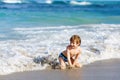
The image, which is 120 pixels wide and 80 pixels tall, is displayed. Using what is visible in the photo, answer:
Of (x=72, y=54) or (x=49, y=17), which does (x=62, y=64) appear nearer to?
(x=72, y=54)

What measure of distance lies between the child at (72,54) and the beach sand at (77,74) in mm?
157

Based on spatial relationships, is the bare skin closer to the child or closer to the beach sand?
the child

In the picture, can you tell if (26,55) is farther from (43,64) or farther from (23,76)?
(23,76)

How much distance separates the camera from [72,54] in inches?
319

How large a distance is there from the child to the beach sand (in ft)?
0.52

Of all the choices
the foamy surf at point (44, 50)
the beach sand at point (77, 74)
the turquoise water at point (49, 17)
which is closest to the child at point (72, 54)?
the beach sand at point (77, 74)

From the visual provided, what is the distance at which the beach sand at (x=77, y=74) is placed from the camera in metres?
7.19

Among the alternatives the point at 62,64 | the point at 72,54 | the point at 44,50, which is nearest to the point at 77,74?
the point at 62,64

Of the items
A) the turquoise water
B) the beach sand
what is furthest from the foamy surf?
the turquoise water

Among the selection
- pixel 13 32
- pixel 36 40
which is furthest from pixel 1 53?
pixel 13 32

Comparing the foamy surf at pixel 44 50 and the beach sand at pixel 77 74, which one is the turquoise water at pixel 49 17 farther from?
the beach sand at pixel 77 74

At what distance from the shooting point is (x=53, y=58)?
8.48 meters

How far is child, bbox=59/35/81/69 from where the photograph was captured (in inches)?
313

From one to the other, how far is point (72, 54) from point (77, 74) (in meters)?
0.68
